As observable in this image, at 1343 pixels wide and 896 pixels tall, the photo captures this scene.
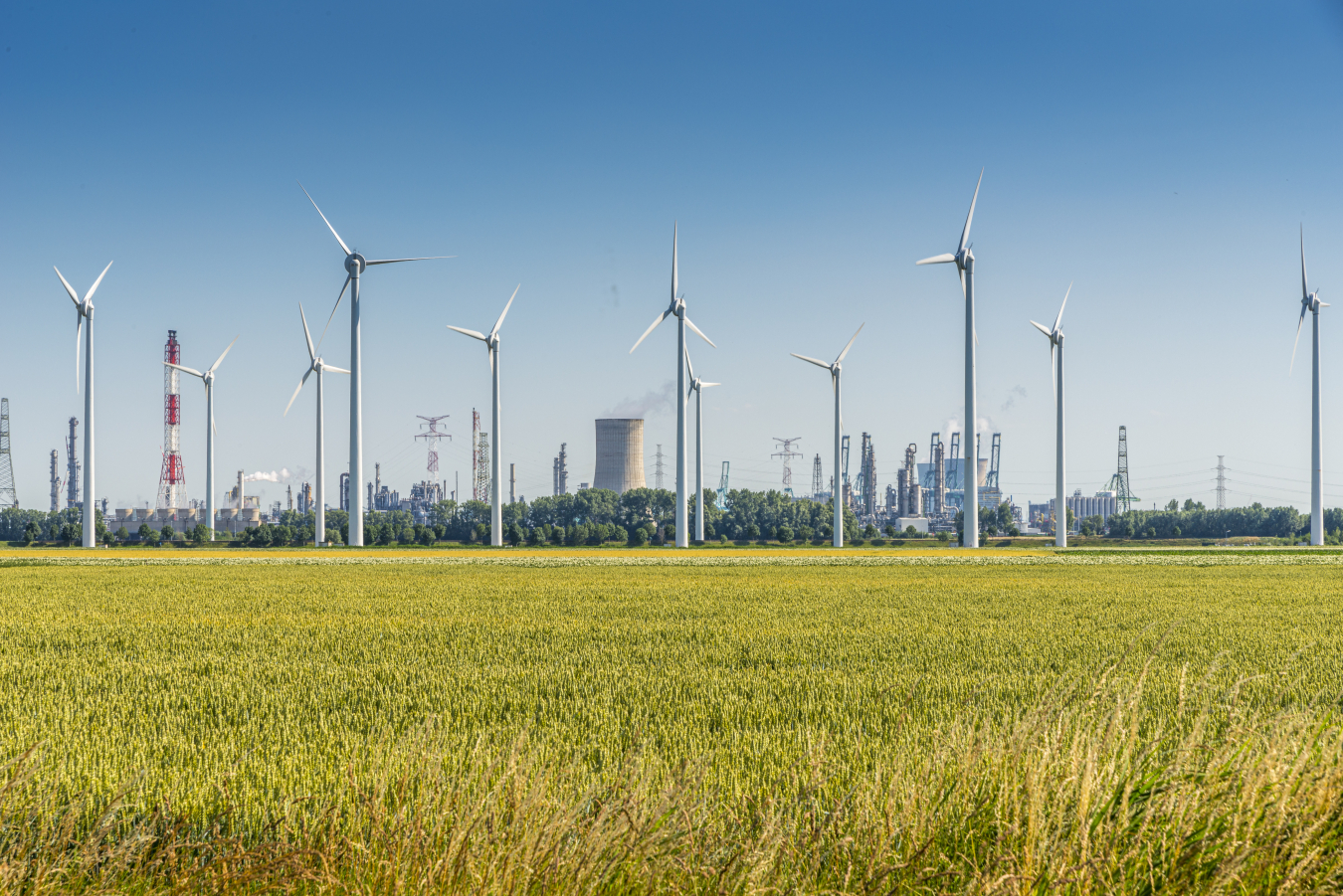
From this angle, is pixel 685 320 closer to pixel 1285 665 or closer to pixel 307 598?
pixel 307 598

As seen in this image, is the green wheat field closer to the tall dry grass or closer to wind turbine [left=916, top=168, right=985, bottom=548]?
the tall dry grass

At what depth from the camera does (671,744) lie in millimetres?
13086

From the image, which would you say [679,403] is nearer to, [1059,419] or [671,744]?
[1059,419]

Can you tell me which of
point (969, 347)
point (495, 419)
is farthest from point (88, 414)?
point (969, 347)

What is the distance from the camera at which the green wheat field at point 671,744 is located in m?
7.20

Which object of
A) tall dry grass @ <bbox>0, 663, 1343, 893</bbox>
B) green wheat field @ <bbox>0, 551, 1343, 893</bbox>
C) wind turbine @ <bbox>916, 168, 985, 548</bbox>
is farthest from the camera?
wind turbine @ <bbox>916, 168, 985, 548</bbox>

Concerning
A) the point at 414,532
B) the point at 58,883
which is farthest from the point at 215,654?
the point at 414,532

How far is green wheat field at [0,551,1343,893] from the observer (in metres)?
7.20

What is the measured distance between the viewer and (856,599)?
40719mm

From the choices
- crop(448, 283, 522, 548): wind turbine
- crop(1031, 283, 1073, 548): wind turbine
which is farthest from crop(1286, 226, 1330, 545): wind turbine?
crop(448, 283, 522, 548): wind turbine

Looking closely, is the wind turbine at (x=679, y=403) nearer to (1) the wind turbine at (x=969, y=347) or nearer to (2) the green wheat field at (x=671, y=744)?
(1) the wind turbine at (x=969, y=347)

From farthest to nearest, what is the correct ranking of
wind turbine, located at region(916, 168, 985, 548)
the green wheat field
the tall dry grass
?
wind turbine, located at region(916, 168, 985, 548)
the green wheat field
the tall dry grass

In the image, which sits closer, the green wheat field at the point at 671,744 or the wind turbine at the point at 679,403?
the green wheat field at the point at 671,744

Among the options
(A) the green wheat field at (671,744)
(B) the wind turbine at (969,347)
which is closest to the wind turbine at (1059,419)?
(B) the wind turbine at (969,347)
